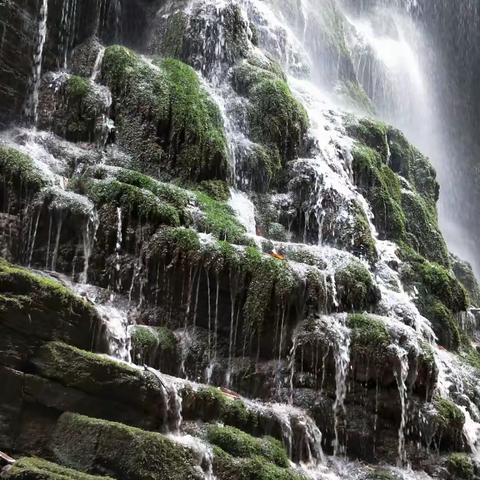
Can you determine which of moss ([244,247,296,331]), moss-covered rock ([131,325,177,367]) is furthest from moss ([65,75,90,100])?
moss-covered rock ([131,325,177,367])

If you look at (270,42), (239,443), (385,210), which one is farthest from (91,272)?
(270,42)

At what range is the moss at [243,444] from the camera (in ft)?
28.8

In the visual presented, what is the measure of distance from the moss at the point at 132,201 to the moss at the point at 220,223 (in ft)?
2.82

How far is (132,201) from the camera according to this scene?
12.4 meters

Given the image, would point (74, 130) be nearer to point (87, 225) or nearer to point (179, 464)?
point (87, 225)

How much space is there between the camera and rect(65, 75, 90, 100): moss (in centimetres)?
1574

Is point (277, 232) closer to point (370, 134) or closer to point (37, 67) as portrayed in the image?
point (37, 67)

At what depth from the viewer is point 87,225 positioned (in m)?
12.0

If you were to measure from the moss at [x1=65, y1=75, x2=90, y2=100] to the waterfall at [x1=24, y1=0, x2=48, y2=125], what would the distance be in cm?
77

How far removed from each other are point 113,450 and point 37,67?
11.9 metres

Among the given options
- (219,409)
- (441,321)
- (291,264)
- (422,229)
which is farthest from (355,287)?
(422,229)

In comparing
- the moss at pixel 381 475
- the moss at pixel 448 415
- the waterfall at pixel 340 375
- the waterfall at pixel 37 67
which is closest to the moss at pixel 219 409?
the waterfall at pixel 340 375

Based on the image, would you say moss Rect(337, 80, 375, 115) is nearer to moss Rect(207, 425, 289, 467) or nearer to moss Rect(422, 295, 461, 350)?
moss Rect(422, 295, 461, 350)

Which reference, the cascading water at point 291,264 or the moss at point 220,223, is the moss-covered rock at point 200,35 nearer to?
the cascading water at point 291,264
